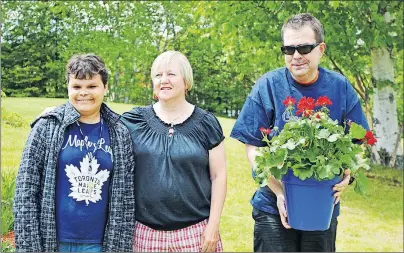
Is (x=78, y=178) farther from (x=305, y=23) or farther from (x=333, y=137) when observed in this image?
(x=305, y=23)

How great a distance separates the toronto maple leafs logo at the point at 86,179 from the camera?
2078mm

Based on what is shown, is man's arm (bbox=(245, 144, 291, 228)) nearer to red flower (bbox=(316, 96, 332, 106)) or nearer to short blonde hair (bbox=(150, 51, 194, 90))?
red flower (bbox=(316, 96, 332, 106))

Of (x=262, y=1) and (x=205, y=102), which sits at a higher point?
(x=262, y=1)

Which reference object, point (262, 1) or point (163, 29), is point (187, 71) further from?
point (163, 29)

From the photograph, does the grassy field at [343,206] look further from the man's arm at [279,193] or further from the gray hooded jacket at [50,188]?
the man's arm at [279,193]

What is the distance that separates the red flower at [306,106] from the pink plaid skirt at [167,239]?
67 cm

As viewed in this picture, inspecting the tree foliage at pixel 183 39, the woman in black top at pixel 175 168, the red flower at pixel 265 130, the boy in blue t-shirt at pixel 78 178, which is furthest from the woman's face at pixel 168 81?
the tree foliage at pixel 183 39

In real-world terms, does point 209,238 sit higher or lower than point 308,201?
lower

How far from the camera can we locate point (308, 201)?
6.76 ft

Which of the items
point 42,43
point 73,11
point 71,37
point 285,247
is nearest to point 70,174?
point 285,247

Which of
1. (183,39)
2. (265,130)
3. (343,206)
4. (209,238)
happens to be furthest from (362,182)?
(183,39)

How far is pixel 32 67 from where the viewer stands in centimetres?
751

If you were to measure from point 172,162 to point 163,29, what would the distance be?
29.7ft

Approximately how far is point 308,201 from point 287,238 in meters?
0.24
